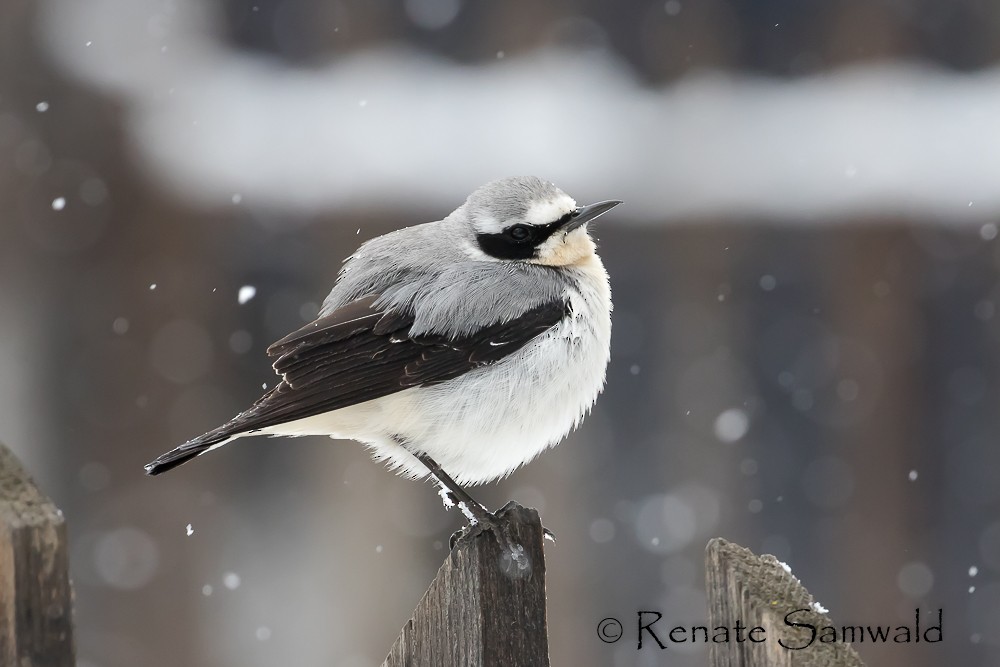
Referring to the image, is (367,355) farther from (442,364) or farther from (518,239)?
(518,239)

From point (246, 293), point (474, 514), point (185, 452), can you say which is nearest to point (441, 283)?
point (474, 514)

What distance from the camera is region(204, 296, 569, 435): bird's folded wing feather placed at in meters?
3.23

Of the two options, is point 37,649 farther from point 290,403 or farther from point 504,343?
point 504,343

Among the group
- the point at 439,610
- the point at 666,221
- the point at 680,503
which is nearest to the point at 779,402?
the point at 680,503

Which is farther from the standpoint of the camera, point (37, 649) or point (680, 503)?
point (680, 503)

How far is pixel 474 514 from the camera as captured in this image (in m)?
3.17

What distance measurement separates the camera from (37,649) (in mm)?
1911

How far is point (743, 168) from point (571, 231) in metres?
1.42

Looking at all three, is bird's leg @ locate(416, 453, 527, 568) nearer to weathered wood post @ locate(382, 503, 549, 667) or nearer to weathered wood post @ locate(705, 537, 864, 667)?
weathered wood post @ locate(382, 503, 549, 667)

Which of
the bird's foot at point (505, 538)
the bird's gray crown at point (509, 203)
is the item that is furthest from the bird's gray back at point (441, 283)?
the bird's foot at point (505, 538)

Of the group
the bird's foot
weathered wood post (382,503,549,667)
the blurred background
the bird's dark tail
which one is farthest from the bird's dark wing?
the blurred background
